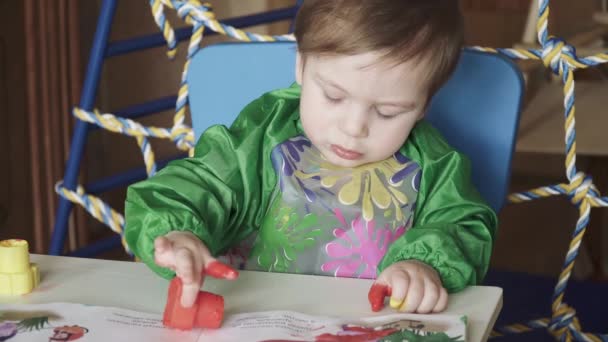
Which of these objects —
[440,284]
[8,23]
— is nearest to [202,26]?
[440,284]

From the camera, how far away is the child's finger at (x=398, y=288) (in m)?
0.83

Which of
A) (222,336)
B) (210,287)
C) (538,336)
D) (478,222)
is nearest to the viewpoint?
(222,336)

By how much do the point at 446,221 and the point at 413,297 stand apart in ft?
0.71

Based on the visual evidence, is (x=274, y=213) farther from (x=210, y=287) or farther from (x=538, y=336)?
(x=538, y=336)

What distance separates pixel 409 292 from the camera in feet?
2.73

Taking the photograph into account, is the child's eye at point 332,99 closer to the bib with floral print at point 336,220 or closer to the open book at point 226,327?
the bib with floral print at point 336,220

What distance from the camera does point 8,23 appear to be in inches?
90.1

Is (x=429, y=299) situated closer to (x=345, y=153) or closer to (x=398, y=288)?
(x=398, y=288)

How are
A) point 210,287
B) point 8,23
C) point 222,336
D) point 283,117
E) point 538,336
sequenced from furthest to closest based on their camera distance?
point 8,23
point 538,336
point 283,117
point 210,287
point 222,336

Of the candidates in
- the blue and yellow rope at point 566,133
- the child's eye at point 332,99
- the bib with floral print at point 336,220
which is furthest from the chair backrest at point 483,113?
the child's eye at point 332,99

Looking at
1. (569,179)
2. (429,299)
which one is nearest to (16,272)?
(429,299)

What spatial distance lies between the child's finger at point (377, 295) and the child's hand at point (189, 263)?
0.40ft

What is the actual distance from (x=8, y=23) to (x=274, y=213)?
57.1 inches

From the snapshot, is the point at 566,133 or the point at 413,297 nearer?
the point at 413,297
